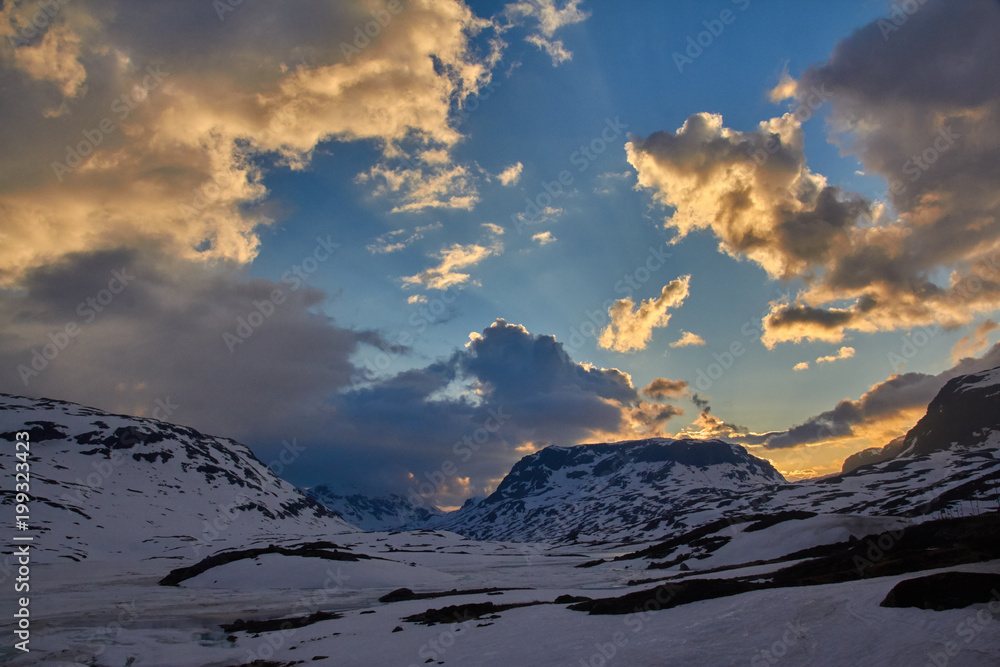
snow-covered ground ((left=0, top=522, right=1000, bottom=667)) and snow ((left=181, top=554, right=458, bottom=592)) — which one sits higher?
snow-covered ground ((left=0, top=522, right=1000, bottom=667))

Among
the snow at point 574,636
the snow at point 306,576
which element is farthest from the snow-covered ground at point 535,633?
the snow at point 306,576

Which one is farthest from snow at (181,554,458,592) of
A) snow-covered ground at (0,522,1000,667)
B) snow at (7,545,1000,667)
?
snow at (7,545,1000,667)

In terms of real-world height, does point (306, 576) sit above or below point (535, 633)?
below

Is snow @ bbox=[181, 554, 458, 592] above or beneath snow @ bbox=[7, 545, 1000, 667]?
beneath

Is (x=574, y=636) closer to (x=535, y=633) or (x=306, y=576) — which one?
(x=535, y=633)

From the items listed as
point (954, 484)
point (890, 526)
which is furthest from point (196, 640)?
point (954, 484)

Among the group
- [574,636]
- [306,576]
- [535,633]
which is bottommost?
[306,576]

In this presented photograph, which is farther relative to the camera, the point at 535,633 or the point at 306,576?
the point at 306,576

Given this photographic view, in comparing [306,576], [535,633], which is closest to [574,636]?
[535,633]

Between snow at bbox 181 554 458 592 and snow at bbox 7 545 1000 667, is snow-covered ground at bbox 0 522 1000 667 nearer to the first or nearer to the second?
snow at bbox 7 545 1000 667

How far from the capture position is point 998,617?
14.1 metres

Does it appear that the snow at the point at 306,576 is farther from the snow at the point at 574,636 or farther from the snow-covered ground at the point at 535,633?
the snow at the point at 574,636

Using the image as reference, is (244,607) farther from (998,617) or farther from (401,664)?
(998,617)

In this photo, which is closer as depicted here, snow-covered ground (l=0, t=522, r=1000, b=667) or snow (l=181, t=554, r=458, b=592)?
snow-covered ground (l=0, t=522, r=1000, b=667)
